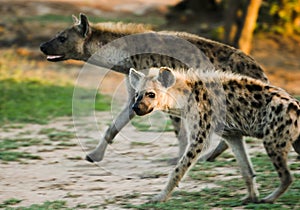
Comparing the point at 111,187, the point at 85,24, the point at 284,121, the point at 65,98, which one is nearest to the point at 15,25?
the point at 65,98

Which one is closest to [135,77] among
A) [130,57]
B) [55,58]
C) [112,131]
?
[130,57]

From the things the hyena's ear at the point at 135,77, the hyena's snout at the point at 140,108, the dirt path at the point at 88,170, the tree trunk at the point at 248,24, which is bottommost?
the dirt path at the point at 88,170

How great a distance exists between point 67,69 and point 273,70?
3.64 meters

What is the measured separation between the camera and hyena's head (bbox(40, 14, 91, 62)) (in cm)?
818

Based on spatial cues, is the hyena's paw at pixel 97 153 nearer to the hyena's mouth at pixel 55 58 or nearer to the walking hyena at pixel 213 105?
the hyena's mouth at pixel 55 58

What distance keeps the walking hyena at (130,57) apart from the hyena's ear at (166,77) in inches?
48.8

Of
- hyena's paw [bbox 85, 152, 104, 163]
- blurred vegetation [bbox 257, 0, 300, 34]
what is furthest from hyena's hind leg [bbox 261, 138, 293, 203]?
blurred vegetation [bbox 257, 0, 300, 34]

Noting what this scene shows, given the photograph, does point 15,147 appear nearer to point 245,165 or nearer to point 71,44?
point 71,44

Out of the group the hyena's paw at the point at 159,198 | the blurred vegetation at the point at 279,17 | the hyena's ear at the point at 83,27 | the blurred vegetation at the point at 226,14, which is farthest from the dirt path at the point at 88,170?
the blurred vegetation at the point at 279,17

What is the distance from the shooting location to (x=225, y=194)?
249 inches

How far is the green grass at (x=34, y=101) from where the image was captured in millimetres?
10203

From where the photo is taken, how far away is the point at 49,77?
42.6 ft

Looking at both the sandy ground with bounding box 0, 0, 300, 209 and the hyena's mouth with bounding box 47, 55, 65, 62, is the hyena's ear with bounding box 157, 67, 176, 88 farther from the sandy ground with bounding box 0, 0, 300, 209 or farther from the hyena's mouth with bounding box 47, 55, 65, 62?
the hyena's mouth with bounding box 47, 55, 65, 62

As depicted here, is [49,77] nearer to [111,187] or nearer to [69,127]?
[69,127]
